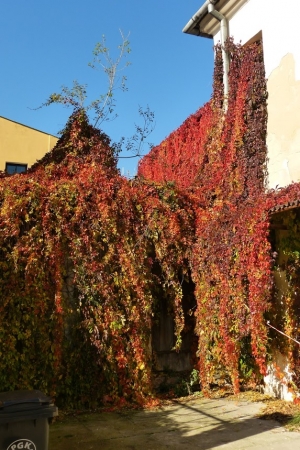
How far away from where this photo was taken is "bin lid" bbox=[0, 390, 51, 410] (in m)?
3.70

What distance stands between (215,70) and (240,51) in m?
0.75

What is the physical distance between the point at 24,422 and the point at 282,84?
21.6ft

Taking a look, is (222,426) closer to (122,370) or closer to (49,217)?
(122,370)

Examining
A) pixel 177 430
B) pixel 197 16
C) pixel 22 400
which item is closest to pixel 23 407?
pixel 22 400

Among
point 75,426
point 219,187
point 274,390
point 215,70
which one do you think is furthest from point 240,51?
point 75,426

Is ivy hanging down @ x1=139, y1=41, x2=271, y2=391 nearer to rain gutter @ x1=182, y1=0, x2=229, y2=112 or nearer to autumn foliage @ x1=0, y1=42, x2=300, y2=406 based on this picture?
autumn foliage @ x1=0, y1=42, x2=300, y2=406

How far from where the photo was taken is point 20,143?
23594 millimetres

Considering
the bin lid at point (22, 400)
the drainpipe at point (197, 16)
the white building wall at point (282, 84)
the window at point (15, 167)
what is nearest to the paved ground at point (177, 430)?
the bin lid at point (22, 400)

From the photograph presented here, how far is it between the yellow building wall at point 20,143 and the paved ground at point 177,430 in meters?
19.0

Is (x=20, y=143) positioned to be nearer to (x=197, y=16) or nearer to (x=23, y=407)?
(x=197, y=16)

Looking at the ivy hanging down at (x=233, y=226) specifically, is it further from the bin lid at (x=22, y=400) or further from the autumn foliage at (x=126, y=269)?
the bin lid at (x=22, y=400)

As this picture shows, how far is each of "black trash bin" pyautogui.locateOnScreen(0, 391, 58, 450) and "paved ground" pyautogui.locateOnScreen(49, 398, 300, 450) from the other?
1732mm

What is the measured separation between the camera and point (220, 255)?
7277 mm

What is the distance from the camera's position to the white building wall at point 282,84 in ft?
23.5
